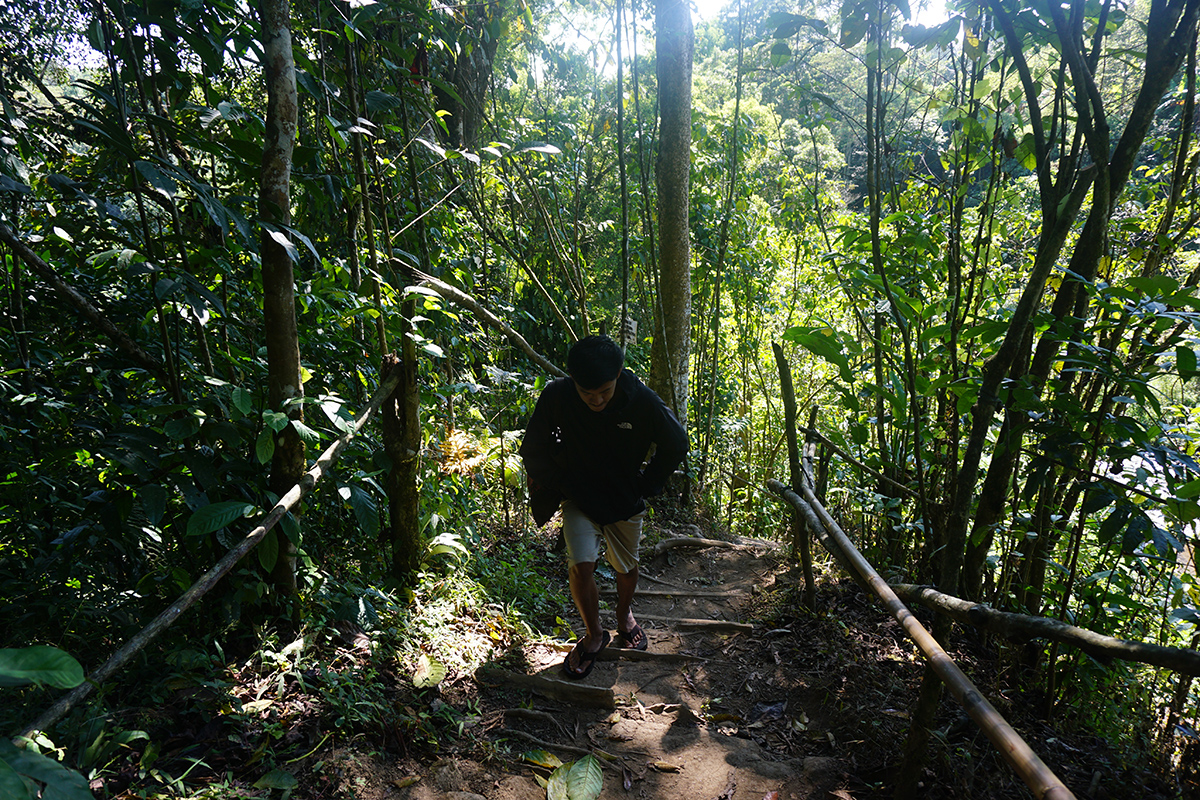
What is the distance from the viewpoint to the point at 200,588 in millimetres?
1440

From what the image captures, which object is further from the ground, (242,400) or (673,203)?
(673,203)

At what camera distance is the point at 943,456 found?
2881mm

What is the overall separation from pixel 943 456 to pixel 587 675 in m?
1.91

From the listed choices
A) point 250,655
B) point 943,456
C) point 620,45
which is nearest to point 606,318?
point 620,45

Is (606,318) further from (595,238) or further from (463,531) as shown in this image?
(463,531)

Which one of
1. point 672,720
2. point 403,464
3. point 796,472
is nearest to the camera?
point 672,720

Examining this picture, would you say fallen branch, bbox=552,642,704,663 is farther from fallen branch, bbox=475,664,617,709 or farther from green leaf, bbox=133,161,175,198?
green leaf, bbox=133,161,175,198

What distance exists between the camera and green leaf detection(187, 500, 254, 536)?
178 centimetres

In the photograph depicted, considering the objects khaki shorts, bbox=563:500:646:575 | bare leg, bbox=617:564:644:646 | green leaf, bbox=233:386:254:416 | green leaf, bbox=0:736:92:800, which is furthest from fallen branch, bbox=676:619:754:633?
green leaf, bbox=0:736:92:800

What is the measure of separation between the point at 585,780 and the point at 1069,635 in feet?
5.30

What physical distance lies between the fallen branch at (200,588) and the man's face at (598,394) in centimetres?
80

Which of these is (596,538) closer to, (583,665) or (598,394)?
(583,665)

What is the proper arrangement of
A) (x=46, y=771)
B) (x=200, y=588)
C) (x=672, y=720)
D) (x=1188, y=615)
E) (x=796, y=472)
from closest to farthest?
(x=46, y=771) → (x=200, y=588) → (x=1188, y=615) → (x=672, y=720) → (x=796, y=472)

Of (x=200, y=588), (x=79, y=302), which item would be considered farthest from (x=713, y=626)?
(x=79, y=302)
